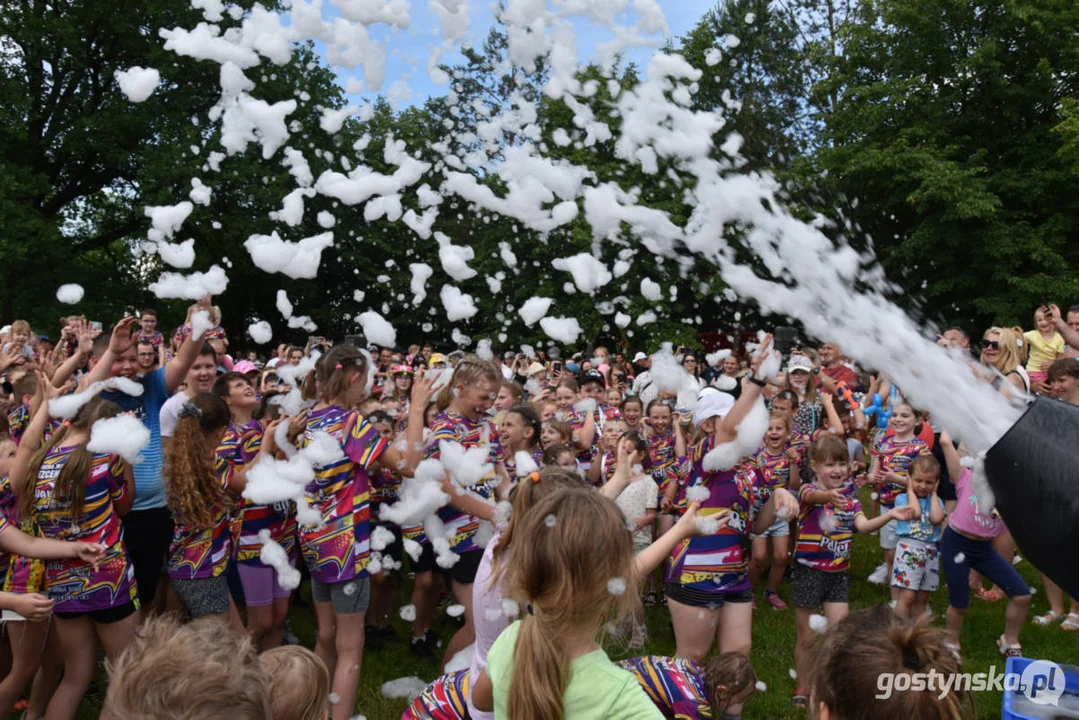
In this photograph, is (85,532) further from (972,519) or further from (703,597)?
(972,519)

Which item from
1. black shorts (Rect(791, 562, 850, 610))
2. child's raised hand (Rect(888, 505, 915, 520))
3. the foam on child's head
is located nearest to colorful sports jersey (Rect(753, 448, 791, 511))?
child's raised hand (Rect(888, 505, 915, 520))

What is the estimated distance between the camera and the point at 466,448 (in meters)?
4.89

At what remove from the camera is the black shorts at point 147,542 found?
447 centimetres

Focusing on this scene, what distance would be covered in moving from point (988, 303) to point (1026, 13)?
606 cm

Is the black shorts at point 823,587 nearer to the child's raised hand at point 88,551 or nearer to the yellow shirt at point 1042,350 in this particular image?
the child's raised hand at point 88,551

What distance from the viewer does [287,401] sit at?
5.70 meters

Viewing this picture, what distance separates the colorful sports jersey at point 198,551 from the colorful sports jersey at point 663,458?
136 inches

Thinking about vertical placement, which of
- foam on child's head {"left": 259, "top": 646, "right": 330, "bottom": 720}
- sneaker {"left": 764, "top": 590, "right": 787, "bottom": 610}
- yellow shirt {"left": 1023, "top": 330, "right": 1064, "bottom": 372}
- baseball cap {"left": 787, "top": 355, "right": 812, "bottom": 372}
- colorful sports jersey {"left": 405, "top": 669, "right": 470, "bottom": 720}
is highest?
yellow shirt {"left": 1023, "top": 330, "right": 1064, "bottom": 372}

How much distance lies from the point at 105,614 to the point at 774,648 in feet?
13.5

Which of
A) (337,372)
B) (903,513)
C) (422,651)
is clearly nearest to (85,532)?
(337,372)

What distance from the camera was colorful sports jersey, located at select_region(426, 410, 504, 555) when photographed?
480cm

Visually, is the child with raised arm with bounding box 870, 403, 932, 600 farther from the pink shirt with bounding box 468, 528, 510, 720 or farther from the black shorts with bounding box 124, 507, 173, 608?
the black shorts with bounding box 124, 507, 173, 608

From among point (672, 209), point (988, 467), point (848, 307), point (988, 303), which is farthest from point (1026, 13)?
point (988, 467)

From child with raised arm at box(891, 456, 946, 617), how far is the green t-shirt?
3763 mm
